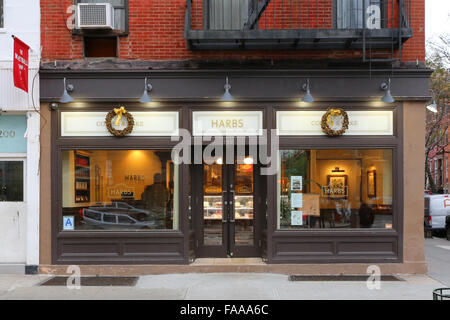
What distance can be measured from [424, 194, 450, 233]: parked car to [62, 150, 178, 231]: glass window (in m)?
11.7

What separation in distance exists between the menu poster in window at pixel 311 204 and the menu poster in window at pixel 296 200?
2.9 inches

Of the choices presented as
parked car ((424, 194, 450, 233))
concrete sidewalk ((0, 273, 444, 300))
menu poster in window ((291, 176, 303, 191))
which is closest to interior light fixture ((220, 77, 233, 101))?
menu poster in window ((291, 176, 303, 191))

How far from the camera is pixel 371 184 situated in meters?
8.98

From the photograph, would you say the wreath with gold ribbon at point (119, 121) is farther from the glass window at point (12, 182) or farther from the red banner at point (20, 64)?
the glass window at point (12, 182)

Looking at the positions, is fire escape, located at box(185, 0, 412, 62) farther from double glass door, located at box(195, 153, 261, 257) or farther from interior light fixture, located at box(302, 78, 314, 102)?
double glass door, located at box(195, 153, 261, 257)

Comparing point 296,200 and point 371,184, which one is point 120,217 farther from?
point 371,184

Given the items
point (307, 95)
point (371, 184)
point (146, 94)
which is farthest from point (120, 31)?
point (371, 184)

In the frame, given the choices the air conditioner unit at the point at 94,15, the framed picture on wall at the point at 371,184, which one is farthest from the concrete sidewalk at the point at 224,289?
the air conditioner unit at the point at 94,15

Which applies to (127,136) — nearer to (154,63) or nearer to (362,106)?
(154,63)

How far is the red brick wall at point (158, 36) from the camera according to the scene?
880 cm

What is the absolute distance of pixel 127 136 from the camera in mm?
8805

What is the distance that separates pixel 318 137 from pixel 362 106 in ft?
3.66

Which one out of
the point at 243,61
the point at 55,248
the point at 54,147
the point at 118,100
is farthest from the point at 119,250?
the point at 243,61

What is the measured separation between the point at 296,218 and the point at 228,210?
1.52 metres
